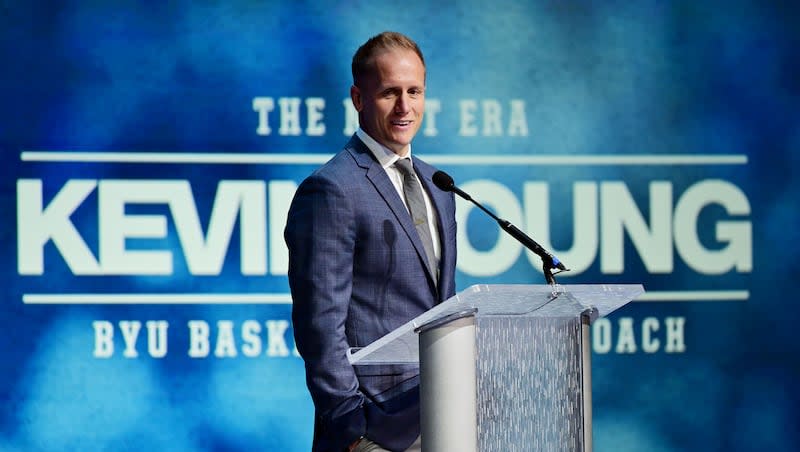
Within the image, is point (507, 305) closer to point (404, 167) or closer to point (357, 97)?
point (404, 167)

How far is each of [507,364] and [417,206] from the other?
601mm

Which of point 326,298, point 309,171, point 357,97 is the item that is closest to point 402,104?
point 357,97

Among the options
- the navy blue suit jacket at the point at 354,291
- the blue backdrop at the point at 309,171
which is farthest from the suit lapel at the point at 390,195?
the blue backdrop at the point at 309,171

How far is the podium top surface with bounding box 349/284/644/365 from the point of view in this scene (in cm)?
205

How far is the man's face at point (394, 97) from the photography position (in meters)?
2.68

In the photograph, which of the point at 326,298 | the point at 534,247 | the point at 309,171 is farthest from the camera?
the point at 309,171

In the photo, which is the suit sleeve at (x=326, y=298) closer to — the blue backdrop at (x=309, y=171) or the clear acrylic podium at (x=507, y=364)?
the clear acrylic podium at (x=507, y=364)

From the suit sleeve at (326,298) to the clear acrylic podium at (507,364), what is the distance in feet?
0.65

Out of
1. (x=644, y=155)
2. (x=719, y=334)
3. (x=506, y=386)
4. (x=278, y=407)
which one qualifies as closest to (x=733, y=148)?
(x=644, y=155)

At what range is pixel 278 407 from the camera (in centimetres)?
459

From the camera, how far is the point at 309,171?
459 centimetres

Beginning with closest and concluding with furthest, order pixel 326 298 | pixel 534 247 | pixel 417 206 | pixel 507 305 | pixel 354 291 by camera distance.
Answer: pixel 507 305, pixel 534 247, pixel 326 298, pixel 354 291, pixel 417 206

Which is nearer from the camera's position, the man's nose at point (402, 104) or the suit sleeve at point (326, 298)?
the suit sleeve at point (326, 298)

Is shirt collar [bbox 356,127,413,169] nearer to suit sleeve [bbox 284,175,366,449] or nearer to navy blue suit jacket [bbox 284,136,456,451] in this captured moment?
navy blue suit jacket [bbox 284,136,456,451]
